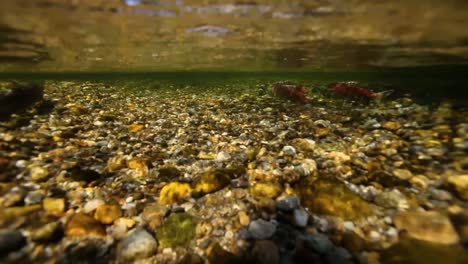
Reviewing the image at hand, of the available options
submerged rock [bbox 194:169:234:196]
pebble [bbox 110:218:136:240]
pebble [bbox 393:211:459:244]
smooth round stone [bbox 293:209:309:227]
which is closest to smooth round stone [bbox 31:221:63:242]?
A: pebble [bbox 110:218:136:240]

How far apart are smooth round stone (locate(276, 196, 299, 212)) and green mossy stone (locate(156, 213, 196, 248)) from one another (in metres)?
1.07

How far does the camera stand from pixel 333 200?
3357 mm

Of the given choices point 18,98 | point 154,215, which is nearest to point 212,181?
point 154,215

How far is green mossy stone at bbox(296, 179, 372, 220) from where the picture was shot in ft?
10.6

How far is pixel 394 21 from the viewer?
7125 mm

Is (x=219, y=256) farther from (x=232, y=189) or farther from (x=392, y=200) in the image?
(x=392, y=200)

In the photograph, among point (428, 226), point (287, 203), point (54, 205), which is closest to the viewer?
point (428, 226)

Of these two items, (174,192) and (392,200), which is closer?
(392,200)

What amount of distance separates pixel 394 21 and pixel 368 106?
225cm

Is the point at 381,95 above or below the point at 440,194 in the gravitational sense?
above

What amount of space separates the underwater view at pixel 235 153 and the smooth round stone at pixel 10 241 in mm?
16

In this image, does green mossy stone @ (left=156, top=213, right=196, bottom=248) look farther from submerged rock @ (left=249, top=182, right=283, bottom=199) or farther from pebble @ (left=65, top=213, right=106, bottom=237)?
submerged rock @ (left=249, top=182, right=283, bottom=199)

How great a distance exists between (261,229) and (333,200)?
0.99 m

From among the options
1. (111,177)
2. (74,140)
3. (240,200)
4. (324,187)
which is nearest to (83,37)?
(74,140)
